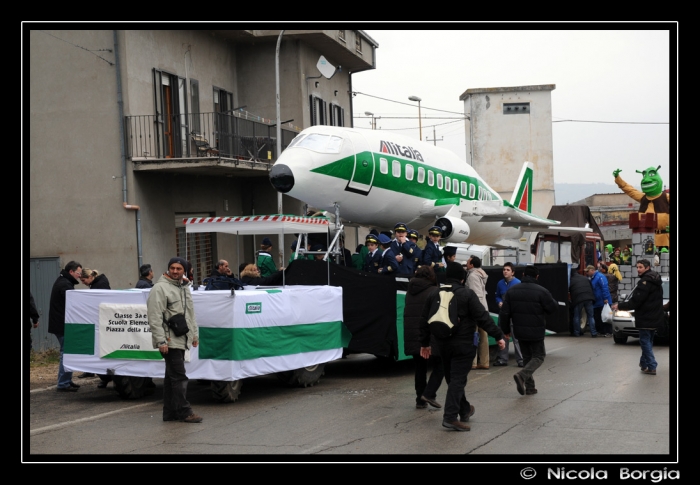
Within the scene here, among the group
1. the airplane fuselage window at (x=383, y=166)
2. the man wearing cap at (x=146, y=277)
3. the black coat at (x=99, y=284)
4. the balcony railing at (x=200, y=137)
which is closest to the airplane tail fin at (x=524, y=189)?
the balcony railing at (x=200, y=137)

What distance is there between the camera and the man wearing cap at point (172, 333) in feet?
33.2

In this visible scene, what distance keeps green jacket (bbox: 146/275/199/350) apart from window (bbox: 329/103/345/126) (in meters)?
→ 20.5

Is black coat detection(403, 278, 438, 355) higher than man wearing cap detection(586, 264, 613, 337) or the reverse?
higher

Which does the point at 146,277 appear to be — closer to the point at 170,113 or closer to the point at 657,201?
the point at 170,113

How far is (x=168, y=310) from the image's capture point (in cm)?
1026

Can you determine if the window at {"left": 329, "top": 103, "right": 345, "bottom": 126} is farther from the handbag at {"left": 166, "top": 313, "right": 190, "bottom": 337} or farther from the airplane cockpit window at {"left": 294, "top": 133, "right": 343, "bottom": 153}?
the handbag at {"left": 166, "top": 313, "right": 190, "bottom": 337}

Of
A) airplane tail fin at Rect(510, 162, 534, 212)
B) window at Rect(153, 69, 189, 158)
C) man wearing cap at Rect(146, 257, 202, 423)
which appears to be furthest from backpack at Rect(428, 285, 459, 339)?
airplane tail fin at Rect(510, 162, 534, 212)

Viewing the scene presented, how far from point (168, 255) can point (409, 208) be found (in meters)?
7.39

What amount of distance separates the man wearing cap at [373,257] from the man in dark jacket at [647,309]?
4.11 meters

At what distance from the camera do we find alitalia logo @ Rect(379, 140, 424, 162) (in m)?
17.0

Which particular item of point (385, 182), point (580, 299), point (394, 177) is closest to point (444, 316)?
point (385, 182)
